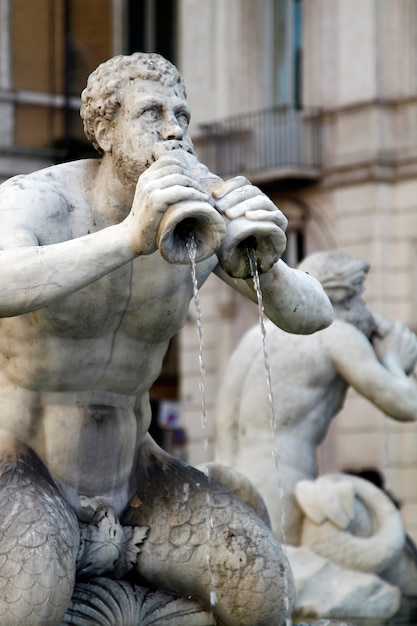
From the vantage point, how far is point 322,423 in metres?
9.78

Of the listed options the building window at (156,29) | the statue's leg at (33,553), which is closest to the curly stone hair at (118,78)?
the statue's leg at (33,553)

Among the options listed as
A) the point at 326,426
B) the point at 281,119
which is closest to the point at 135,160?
the point at 326,426

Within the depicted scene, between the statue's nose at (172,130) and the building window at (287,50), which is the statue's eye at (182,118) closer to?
the statue's nose at (172,130)

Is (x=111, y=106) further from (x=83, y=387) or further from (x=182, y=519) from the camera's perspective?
(x=182, y=519)

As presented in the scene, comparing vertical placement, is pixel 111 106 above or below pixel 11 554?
above

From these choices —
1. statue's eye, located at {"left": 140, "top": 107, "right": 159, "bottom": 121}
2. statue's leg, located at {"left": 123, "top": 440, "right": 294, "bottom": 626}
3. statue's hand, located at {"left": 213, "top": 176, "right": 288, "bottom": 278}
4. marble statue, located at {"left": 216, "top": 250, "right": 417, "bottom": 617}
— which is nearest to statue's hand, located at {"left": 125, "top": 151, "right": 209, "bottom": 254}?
statue's hand, located at {"left": 213, "top": 176, "right": 288, "bottom": 278}

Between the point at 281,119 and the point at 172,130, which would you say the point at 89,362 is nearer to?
the point at 172,130

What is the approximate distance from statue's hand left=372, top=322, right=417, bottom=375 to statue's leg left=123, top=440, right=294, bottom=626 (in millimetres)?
3520

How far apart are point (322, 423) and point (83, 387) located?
404 cm

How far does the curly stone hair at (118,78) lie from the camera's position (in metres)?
5.76

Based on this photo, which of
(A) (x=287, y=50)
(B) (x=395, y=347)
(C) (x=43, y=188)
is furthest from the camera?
(A) (x=287, y=50)

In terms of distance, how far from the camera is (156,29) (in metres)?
30.8

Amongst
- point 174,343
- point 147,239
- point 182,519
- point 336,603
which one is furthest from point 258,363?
point 174,343

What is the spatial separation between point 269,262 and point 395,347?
4.05m
